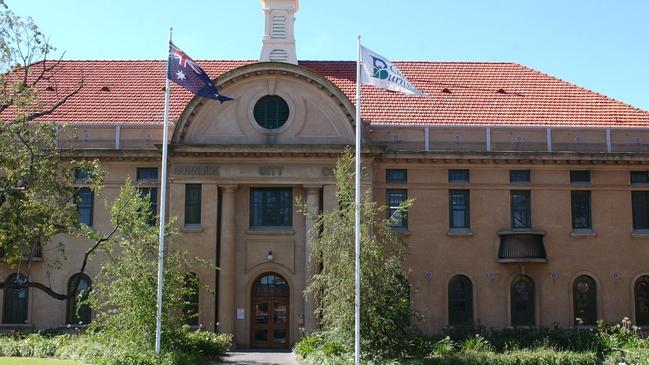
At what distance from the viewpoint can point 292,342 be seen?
3103 cm

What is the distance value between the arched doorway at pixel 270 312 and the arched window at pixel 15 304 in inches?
360

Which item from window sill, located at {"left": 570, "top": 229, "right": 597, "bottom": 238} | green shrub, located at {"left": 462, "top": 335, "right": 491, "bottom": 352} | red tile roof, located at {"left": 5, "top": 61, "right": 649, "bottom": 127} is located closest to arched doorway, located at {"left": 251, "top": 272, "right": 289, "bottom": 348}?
green shrub, located at {"left": 462, "top": 335, "right": 491, "bottom": 352}

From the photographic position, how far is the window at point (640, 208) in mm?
32812

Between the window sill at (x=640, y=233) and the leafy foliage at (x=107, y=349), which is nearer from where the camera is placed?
the leafy foliage at (x=107, y=349)

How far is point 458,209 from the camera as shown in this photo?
107 ft

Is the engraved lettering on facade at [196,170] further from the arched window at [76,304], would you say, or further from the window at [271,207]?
the arched window at [76,304]

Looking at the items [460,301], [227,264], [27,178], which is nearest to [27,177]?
[27,178]

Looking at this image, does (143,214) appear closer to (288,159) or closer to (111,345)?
(111,345)

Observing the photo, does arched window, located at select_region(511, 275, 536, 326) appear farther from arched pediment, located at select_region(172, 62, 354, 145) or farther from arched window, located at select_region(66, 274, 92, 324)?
arched window, located at select_region(66, 274, 92, 324)

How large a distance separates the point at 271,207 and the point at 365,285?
28.3 ft

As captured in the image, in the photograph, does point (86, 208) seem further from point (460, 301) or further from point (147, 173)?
point (460, 301)

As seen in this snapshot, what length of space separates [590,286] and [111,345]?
1905 centimetres

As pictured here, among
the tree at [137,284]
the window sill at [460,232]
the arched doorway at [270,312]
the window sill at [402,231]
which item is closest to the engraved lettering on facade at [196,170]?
the arched doorway at [270,312]

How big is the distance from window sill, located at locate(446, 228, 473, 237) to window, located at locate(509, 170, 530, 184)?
282cm
